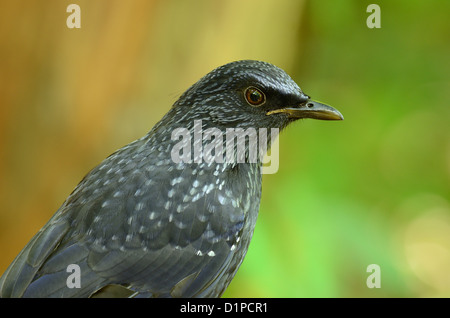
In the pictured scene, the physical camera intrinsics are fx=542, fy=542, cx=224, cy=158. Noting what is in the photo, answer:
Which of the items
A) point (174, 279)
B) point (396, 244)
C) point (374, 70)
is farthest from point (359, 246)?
point (174, 279)

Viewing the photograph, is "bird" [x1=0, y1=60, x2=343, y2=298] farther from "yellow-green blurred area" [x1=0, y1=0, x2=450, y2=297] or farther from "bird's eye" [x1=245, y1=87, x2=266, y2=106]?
"yellow-green blurred area" [x1=0, y1=0, x2=450, y2=297]

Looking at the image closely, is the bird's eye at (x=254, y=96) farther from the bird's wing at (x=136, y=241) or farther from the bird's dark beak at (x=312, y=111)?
the bird's wing at (x=136, y=241)

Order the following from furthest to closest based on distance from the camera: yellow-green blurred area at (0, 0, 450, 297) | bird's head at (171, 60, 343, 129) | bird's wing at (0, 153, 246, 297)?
yellow-green blurred area at (0, 0, 450, 297) → bird's head at (171, 60, 343, 129) → bird's wing at (0, 153, 246, 297)

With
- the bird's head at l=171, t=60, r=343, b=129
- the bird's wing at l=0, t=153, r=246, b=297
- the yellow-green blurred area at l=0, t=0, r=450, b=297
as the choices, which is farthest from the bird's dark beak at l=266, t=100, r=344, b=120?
the yellow-green blurred area at l=0, t=0, r=450, b=297

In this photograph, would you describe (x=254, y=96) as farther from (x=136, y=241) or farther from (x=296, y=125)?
(x=296, y=125)

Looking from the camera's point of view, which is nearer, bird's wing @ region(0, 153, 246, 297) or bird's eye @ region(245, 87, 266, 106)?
bird's wing @ region(0, 153, 246, 297)

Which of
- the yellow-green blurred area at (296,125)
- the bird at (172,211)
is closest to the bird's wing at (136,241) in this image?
the bird at (172,211)

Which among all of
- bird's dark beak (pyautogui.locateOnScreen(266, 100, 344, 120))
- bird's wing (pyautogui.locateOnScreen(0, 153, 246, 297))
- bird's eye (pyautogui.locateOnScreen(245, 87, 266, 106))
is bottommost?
bird's wing (pyautogui.locateOnScreen(0, 153, 246, 297))
